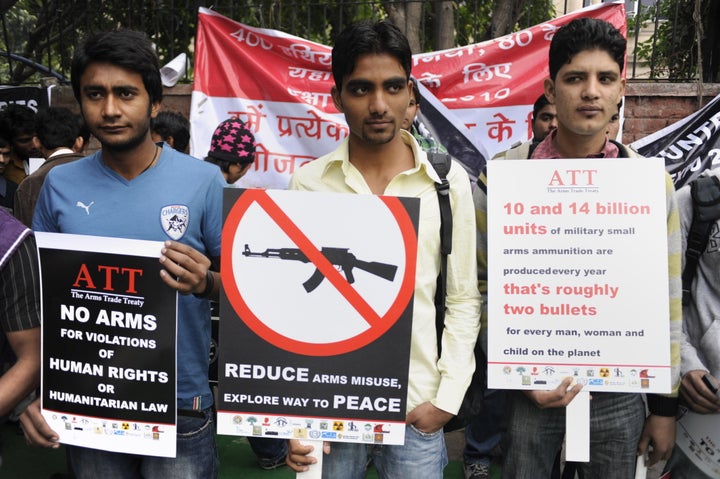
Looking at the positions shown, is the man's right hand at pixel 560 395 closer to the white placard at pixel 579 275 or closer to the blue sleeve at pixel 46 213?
the white placard at pixel 579 275

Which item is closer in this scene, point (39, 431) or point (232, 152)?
point (39, 431)

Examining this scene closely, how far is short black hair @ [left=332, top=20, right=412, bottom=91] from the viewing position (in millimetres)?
2186

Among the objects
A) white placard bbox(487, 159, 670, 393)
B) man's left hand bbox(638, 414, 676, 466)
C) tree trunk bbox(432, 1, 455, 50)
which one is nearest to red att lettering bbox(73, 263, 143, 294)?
white placard bbox(487, 159, 670, 393)

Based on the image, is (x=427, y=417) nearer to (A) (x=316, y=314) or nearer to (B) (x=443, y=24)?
(A) (x=316, y=314)

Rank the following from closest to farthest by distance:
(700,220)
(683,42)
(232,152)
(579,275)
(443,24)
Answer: (579,275) → (700,220) → (232,152) → (683,42) → (443,24)

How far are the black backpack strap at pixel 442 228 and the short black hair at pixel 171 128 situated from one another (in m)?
2.95

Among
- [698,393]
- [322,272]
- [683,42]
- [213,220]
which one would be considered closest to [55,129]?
[213,220]

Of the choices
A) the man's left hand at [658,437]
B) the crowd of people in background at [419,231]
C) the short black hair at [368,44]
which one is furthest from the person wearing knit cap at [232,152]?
the man's left hand at [658,437]

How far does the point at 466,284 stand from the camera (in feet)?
7.14

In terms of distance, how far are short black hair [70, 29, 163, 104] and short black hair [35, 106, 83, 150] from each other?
2337mm

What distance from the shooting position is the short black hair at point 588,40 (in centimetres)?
230

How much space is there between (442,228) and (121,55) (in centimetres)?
113

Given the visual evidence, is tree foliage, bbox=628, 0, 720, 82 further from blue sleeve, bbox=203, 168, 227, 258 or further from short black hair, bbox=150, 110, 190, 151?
blue sleeve, bbox=203, 168, 227, 258

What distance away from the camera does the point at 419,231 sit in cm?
216
